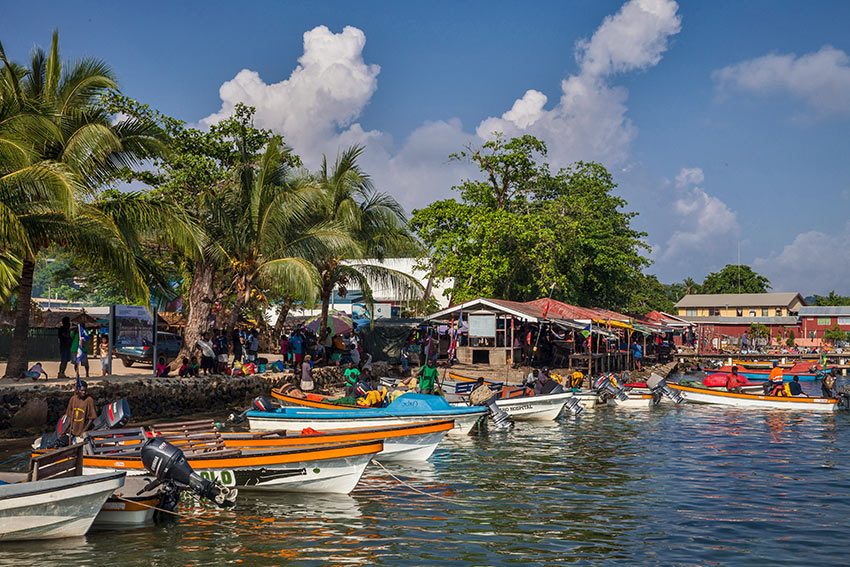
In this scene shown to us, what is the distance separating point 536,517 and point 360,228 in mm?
22187

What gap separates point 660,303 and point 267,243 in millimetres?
65806

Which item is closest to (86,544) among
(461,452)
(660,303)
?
(461,452)

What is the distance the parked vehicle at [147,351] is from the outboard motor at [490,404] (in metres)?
12.4

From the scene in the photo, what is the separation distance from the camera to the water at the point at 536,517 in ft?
31.6

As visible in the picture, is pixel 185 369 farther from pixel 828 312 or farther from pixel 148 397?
pixel 828 312

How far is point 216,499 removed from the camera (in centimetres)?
1077

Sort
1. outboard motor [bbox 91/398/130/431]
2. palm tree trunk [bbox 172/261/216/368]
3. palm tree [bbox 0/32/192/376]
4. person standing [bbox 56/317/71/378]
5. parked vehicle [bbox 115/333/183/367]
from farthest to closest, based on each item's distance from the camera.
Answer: parked vehicle [bbox 115/333/183/367] < palm tree trunk [bbox 172/261/216/368] < person standing [bbox 56/317/71/378] < palm tree [bbox 0/32/192/376] < outboard motor [bbox 91/398/130/431]

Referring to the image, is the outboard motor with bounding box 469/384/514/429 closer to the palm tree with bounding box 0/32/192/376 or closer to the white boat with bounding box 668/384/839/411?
the palm tree with bounding box 0/32/192/376

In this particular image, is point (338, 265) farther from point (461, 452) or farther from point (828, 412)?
point (828, 412)

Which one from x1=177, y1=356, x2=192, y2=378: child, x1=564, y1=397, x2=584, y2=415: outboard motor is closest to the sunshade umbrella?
x1=177, y1=356, x2=192, y2=378: child

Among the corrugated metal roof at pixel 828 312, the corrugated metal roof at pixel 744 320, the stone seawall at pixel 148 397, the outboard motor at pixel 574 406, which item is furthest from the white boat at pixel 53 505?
the corrugated metal roof at pixel 828 312

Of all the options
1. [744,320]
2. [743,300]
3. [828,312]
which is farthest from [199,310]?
[743,300]

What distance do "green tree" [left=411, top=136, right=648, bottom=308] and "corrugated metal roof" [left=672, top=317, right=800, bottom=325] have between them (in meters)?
40.2

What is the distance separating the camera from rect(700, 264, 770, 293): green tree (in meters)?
99.2
